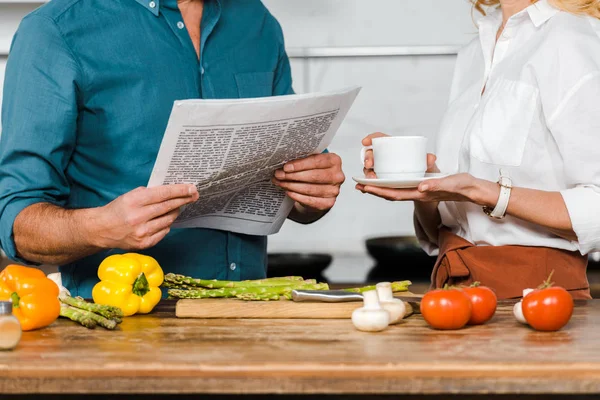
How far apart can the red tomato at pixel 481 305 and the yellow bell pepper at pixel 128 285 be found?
60cm

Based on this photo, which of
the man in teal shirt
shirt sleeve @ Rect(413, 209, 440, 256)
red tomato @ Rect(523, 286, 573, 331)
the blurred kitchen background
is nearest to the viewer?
red tomato @ Rect(523, 286, 573, 331)

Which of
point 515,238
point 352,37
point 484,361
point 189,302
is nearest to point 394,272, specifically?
point 352,37

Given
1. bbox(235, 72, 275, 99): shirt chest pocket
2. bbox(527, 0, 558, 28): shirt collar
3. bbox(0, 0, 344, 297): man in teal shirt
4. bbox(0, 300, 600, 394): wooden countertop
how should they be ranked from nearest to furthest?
bbox(0, 300, 600, 394): wooden countertop → bbox(0, 0, 344, 297): man in teal shirt → bbox(527, 0, 558, 28): shirt collar → bbox(235, 72, 275, 99): shirt chest pocket

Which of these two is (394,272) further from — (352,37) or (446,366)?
(446,366)

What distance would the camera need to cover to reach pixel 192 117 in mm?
1369

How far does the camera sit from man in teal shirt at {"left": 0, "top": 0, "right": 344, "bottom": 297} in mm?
1565

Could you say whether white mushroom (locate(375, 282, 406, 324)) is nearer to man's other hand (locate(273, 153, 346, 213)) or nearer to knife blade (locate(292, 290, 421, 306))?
knife blade (locate(292, 290, 421, 306))

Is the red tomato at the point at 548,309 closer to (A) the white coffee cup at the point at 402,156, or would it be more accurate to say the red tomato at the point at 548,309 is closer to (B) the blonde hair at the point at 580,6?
(A) the white coffee cup at the point at 402,156

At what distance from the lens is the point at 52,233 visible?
61.7 inches

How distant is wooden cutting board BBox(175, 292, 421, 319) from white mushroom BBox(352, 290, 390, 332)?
11 cm

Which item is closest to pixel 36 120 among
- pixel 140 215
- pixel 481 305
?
pixel 140 215

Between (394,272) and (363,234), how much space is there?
0.23 metres

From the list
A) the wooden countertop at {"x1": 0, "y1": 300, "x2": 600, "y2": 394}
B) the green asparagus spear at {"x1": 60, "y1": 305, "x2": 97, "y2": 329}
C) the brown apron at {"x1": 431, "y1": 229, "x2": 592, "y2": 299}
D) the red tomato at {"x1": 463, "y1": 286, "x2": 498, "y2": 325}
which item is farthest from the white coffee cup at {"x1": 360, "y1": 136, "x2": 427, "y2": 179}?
the green asparagus spear at {"x1": 60, "y1": 305, "x2": 97, "y2": 329}

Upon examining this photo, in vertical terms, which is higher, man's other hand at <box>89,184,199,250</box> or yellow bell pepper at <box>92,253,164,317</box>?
man's other hand at <box>89,184,199,250</box>
